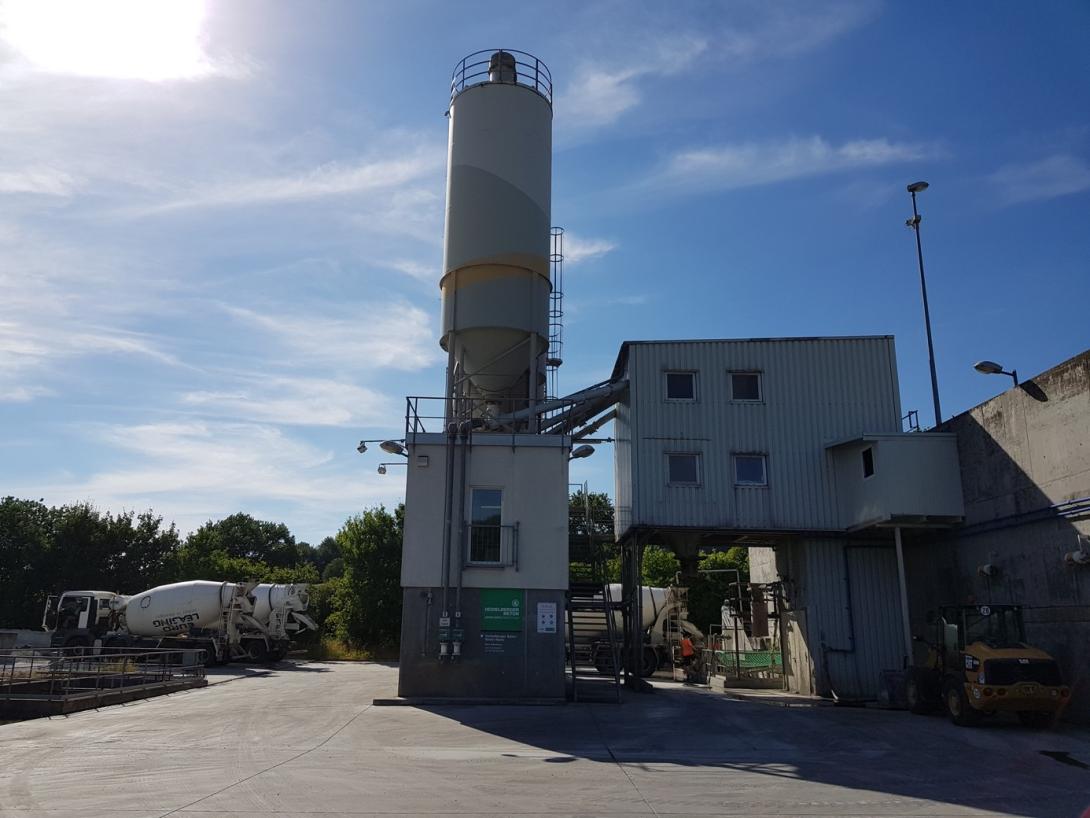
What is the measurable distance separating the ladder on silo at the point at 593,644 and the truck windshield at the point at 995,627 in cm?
724

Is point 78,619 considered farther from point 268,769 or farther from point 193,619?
point 268,769

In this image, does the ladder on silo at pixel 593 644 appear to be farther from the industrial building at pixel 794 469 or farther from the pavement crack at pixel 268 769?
the pavement crack at pixel 268 769

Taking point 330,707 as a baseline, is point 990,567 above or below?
above

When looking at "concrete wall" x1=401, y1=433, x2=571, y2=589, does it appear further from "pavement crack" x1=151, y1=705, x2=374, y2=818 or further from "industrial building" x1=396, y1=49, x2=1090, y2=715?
"pavement crack" x1=151, y1=705, x2=374, y2=818

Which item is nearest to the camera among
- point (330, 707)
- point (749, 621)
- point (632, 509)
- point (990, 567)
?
point (330, 707)

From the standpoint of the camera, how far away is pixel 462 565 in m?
18.6

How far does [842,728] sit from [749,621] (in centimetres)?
1268

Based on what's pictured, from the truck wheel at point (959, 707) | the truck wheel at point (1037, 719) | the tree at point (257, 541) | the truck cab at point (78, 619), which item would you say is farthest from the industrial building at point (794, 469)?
the tree at point (257, 541)

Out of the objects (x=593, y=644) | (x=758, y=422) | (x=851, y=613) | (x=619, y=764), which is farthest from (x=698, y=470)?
(x=619, y=764)

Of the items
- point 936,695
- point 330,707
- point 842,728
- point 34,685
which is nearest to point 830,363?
point 936,695

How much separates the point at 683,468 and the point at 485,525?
610cm

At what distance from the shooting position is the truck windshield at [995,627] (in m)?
15.6

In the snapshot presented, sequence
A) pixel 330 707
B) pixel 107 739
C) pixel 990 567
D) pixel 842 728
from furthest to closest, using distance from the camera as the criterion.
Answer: pixel 990 567
pixel 330 707
pixel 842 728
pixel 107 739

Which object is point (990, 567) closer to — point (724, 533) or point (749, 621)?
point (724, 533)
